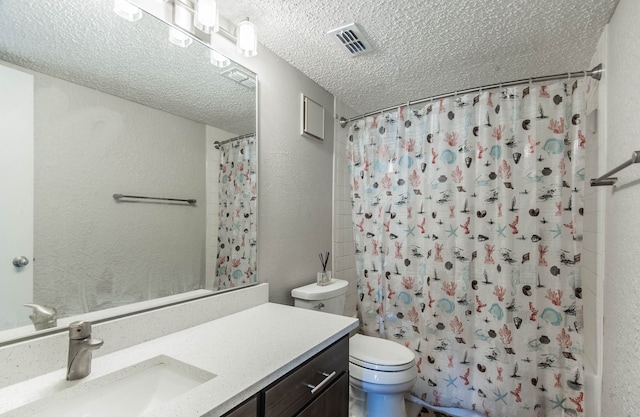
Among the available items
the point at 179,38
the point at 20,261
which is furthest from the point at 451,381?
the point at 179,38

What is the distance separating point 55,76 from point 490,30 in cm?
184

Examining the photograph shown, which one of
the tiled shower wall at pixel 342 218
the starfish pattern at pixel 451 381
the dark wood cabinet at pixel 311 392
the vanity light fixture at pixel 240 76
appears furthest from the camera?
the tiled shower wall at pixel 342 218

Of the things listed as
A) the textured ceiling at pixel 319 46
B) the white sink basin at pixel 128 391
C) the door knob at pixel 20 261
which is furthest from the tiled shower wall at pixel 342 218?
the door knob at pixel 20 261

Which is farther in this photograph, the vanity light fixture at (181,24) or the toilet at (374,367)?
the toilet at (374,367)

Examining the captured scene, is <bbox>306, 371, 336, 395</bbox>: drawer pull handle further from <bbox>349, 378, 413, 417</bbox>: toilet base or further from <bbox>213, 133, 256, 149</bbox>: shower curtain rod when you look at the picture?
<bbox>213, 133, 256, 149</bbox>: shower curtain rod

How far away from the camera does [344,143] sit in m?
2.37

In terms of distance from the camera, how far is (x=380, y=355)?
161 centimetres

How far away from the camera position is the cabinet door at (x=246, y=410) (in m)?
0.69

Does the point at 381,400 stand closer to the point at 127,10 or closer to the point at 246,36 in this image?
the point at 246,36

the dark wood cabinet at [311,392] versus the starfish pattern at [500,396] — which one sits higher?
the dark wood cabinet at [311,392]

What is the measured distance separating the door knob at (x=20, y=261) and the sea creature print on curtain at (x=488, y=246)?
185cm

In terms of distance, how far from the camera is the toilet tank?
65.6 inches

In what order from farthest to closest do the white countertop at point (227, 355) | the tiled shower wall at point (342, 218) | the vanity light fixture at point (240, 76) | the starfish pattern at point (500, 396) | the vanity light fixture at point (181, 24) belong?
the tiled shower wall at point (342, 218), the starfish pattern at point (500, 396), the vanity light fixture at point (240, 76), the vanity light fixture at point (181, 24), the white countertop at point (227, 355)

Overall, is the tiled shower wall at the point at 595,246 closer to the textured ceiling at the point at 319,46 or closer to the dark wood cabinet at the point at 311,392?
the textured ceiling at the point at 319,46
